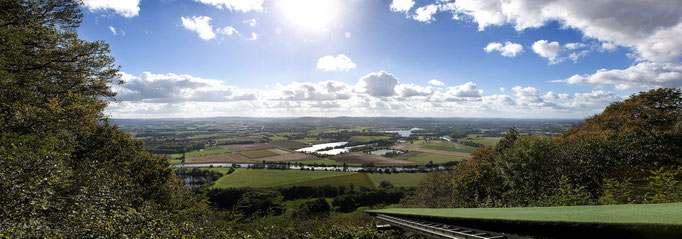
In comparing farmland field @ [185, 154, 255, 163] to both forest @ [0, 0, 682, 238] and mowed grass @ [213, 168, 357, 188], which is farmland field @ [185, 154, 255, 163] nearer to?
mowed grass @ [213, 168, 357, 188]

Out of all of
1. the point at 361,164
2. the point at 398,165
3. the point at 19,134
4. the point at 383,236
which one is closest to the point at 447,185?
the point at 383,236

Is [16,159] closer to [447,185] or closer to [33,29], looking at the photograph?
[33,29]

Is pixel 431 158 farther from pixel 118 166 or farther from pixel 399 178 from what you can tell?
pixel 118 166

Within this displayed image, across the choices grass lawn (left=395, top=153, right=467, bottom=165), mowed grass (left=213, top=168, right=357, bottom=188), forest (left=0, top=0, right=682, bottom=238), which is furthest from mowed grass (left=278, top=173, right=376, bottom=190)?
forest (left=0, top=0, right=682, bottom=238)

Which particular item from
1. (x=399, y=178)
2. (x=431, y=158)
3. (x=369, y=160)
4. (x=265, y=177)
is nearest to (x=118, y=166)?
(x=265, y=177)

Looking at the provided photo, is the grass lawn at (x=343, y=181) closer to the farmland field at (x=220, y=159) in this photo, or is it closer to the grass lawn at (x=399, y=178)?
the grass lawn at (x=399, y=178)

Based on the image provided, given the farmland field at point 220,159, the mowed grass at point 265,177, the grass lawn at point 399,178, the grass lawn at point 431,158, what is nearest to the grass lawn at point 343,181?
the grass lawn at point 399,178
